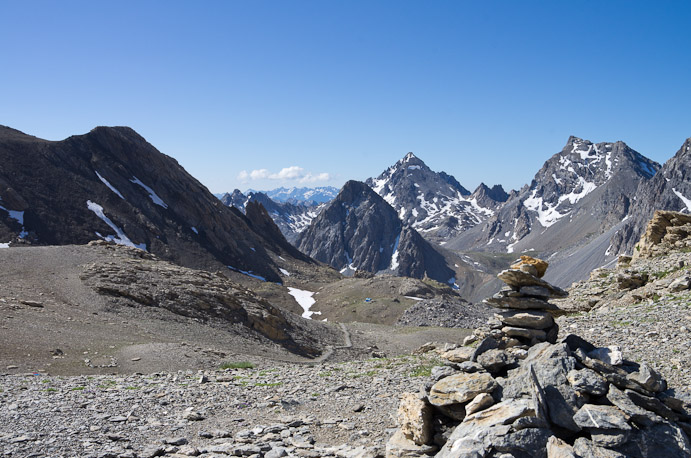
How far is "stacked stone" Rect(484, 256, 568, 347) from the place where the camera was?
15.8m

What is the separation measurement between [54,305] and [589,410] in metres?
37.4

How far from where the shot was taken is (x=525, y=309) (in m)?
16.5

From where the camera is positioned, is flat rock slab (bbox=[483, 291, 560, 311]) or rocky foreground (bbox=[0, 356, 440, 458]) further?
flat rock slab (bbox=[483, 291, 560, 311])

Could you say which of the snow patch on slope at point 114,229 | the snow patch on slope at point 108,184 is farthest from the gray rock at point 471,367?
the snow patch on slope at point 108,184

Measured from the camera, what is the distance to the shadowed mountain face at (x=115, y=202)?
9194 cm

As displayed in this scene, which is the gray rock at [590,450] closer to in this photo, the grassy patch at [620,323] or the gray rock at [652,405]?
the gray rock at [652,405]

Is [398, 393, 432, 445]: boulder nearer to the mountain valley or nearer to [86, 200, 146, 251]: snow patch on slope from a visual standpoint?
the mountain valley

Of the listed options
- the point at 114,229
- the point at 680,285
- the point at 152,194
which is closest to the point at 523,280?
the point at 680,285

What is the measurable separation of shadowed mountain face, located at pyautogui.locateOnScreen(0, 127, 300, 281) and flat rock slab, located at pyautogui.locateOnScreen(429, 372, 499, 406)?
90.4 meters

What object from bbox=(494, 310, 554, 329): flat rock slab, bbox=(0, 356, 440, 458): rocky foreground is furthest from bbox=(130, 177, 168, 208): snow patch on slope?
bbox=(494, 310, 554, 329): flat rock slab

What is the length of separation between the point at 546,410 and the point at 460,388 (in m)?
2.00

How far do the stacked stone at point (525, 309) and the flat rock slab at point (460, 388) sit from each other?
160 inches

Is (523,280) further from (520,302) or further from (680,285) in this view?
(680,285)

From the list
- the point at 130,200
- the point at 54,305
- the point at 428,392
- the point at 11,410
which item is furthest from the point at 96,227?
the point at 428,392
